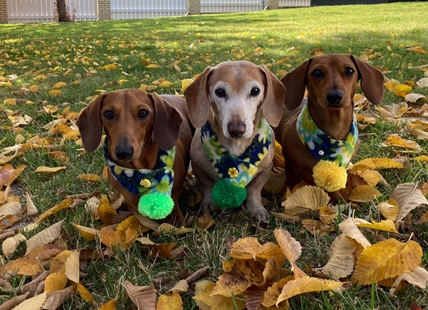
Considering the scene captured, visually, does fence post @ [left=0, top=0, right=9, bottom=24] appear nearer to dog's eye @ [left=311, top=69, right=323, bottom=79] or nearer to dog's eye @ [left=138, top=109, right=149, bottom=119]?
dog's eye @ [left=138, top=109, right=149, bottom=119]

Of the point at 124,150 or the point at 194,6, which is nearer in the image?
the point at 124,150

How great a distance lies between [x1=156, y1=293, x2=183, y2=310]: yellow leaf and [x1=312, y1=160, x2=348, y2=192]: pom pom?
1.08m

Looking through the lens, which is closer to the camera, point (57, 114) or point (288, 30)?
point (57, 114)

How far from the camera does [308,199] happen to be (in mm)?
2439

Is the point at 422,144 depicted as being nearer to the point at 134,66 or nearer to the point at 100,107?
the point at 100,107

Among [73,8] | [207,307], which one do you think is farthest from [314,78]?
[73,8]

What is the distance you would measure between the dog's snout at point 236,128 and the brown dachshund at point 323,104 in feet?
1.69

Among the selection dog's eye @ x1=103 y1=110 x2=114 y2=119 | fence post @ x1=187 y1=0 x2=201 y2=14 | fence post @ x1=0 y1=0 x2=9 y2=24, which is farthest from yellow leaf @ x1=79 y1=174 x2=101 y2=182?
fence post @ x1=187 y1=0 x2=201 y2=14

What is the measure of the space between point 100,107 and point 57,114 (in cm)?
251

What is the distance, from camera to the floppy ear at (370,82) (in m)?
2.65

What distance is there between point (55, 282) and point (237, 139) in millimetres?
1103

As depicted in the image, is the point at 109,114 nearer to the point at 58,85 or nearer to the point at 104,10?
the point at 58,85

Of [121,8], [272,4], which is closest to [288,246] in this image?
[121,8]

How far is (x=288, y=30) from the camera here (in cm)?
1036
